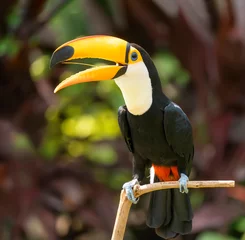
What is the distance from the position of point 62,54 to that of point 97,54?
2.5 inches

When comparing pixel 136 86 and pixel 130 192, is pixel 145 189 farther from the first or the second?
pixel 136 86

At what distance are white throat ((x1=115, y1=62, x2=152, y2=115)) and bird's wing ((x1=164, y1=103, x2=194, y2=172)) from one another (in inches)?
Answer: 1.8

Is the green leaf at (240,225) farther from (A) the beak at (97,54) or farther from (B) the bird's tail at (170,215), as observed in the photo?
(A) the beak at (97,54)

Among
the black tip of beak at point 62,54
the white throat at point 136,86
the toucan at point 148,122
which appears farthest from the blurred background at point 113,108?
the black tip of beak at point 62,54

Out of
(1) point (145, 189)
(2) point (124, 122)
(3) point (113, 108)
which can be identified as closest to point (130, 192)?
(1) point (145, 189)

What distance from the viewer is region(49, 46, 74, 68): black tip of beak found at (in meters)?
0.94

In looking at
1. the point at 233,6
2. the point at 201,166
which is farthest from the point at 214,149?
the point at 233,6

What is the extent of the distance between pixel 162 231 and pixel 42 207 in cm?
105

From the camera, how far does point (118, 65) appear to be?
999 millimetres

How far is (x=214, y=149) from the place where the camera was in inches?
80.2

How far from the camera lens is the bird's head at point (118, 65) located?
965 mm

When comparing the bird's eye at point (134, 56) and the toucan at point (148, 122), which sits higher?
the bird's eye at point (134, 56)

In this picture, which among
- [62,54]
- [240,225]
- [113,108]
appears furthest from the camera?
[113,108]

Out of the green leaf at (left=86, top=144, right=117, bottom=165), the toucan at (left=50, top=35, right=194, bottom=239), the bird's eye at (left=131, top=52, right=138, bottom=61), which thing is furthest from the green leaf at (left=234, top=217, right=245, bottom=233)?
the bird's eye at (left=131, top=52, right=138, bottom=61)
